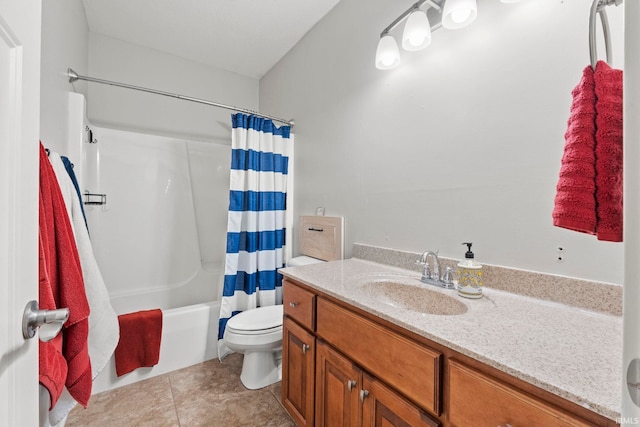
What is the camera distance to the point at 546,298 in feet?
3.12

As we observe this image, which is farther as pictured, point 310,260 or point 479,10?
point 310,260

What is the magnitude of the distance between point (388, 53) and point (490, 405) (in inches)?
59.4

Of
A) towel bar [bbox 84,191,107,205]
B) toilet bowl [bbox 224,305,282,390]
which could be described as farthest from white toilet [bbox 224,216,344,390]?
towel bar [bbox 84,191,107,205]

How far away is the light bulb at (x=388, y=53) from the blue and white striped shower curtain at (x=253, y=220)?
1.02 m

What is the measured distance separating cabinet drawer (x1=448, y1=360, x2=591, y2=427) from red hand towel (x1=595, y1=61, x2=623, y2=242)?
37 cm

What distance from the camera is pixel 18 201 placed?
523 mm

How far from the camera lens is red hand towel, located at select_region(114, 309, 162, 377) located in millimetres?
1706

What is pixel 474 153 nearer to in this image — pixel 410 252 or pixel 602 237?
pixel 410 252

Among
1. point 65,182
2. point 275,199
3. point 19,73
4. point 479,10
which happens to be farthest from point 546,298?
point 65,182

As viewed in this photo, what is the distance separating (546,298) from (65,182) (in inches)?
75.1

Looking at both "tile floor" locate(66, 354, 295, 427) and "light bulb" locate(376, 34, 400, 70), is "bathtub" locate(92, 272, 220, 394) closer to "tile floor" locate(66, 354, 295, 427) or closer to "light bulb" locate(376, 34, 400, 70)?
"tile floor" locate(66, 354, 295, 427)

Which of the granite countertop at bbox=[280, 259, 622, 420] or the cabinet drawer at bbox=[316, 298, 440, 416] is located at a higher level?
the granite countertop at bbox=[280, 259, 622, 420]

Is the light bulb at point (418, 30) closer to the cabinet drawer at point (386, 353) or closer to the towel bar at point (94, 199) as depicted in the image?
the cabinet drawer at point (386, 353)

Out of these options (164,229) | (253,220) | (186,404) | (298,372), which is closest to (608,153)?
(298,372)
